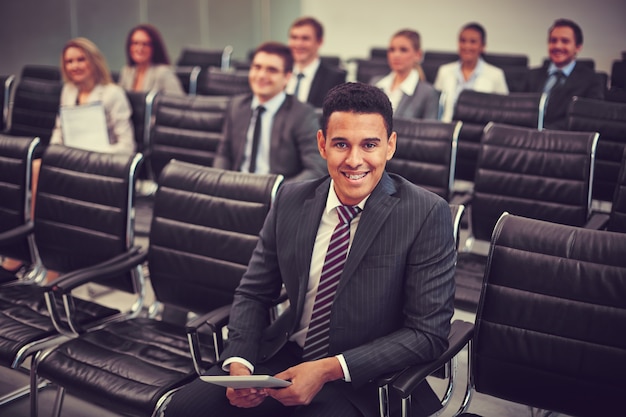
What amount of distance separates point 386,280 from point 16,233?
1763 millimetres

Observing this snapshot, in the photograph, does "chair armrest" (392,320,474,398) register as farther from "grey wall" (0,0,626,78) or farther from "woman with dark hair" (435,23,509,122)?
"grey wall" (0,0,626,78)

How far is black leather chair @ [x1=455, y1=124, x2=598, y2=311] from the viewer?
312cm

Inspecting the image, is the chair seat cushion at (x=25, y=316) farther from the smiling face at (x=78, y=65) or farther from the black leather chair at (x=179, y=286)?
the smiling face at (x=78, y=65)

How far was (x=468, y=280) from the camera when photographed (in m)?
2.91

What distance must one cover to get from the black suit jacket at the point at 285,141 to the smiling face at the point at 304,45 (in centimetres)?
167

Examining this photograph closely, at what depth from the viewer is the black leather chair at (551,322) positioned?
188 centimetres

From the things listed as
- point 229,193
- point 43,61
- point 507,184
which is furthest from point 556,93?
point 43,61

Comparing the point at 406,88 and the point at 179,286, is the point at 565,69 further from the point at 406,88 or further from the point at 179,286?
the point at 179,286

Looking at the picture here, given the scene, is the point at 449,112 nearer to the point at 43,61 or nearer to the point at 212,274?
the point at 212,274

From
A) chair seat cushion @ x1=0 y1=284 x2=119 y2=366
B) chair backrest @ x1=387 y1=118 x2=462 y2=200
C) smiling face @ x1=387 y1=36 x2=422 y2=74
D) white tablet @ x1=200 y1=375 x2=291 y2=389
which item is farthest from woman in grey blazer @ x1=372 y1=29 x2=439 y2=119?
white tablet @ x1=200 y1=375 x2=291 y2=389

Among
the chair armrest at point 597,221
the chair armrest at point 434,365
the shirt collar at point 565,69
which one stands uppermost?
the shirt collar at point 565,69

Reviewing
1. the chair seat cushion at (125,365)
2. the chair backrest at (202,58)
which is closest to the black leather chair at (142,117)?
the chair seat cushion at (125,365)

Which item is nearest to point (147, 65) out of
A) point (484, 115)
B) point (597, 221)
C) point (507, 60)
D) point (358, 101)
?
point (484, 115)

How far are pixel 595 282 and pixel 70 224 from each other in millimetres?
1988
